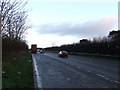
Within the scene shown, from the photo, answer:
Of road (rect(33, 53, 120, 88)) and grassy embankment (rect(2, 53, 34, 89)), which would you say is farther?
road (rect(33, 53, 120, 88))

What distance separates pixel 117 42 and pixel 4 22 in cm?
3157

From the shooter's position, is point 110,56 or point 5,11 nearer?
point 5,11

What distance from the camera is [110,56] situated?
5275 cm

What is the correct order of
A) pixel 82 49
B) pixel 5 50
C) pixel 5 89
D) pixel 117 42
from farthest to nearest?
pixel 82 49 < pixel 117 42 < pixel 5 50 < pixel 5 89

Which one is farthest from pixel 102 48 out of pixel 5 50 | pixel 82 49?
pixel 5 50

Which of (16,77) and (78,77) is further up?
(16,77)

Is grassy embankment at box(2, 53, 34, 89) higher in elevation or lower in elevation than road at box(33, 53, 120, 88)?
higher

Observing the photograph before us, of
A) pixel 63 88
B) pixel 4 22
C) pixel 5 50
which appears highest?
pixel 4 22

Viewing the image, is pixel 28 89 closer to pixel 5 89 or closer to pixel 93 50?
pixel 5 89

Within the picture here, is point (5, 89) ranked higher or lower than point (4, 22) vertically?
lower

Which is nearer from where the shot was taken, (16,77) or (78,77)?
(16,77)

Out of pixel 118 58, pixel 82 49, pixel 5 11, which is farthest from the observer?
pixel 82 49

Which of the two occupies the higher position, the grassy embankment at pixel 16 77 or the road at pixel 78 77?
the grassy embankment at pixel 16 77

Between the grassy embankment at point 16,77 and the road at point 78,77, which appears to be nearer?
the grassy embankment at point 16,77
